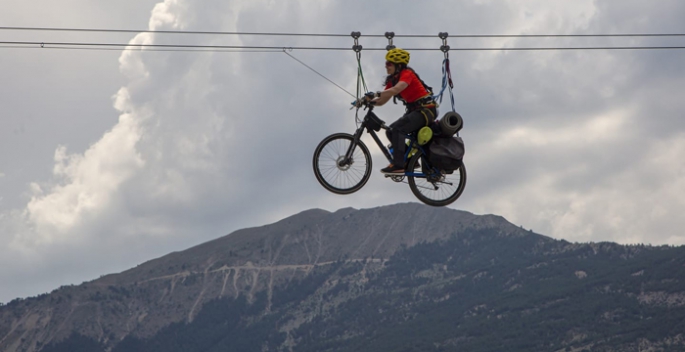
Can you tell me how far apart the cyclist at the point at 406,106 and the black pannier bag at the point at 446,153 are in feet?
2.25

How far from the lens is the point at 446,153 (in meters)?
29.2

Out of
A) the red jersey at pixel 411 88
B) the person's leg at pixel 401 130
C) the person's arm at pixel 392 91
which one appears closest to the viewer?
the person's arm at pixel 392 91

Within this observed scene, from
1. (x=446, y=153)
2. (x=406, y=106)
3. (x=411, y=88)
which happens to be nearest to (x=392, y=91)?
(x=411, y=88)

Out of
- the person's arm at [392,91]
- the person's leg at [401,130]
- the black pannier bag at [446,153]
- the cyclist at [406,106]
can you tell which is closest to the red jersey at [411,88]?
the cyclist at [406,106]

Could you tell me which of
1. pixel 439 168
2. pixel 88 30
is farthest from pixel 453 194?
pixel 88 30

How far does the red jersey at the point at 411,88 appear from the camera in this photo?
28.4 metres

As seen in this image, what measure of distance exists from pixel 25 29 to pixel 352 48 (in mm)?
10731

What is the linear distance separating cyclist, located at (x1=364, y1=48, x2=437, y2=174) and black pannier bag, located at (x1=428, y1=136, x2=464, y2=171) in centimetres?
69

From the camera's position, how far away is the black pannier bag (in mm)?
29219

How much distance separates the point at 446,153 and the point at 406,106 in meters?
1.75

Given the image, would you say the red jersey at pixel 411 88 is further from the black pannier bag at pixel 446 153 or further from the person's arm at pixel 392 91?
the black pannier bag at pixel 446 153

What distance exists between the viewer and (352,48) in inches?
1171

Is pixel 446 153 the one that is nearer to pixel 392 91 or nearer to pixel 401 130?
pixel 401 130

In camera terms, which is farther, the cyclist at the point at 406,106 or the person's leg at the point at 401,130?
the person's leg at the point at 401,130
